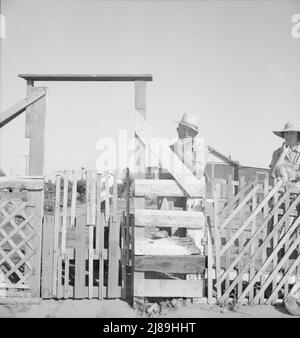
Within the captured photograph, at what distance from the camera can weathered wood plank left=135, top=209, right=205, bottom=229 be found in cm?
472

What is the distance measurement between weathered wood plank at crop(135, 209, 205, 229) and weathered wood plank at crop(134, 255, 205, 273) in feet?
1.53

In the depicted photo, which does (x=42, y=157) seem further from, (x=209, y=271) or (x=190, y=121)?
(x=209, y=271)

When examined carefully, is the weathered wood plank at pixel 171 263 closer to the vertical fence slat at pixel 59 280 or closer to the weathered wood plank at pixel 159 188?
the weathered wood plank at pixel 159 188

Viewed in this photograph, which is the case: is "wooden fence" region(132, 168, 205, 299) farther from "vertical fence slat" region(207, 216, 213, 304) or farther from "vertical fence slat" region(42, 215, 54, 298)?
"vertical fence slat" region(42, 215, 54, 298)

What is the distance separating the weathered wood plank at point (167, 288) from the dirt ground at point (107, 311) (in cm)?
20

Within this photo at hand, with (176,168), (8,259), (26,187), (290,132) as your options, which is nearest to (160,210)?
(176,168)

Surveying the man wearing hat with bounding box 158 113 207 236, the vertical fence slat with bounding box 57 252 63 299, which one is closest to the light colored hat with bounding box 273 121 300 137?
the man wearing hat with bounding box 158 113 207 236

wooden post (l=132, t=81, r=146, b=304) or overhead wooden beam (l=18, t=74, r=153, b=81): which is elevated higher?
overhead wooden beam (l=18, t=74, r=153, b=81)

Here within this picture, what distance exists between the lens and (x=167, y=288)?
15.1 ft

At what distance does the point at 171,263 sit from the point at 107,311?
1078mm

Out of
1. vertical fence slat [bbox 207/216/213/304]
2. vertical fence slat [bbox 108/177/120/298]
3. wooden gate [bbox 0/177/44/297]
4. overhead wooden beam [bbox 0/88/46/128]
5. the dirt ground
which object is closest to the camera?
the dirt ground

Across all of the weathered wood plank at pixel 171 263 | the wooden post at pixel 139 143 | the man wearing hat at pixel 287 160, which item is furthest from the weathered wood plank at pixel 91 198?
the man wearing hat at pixel 287 160
